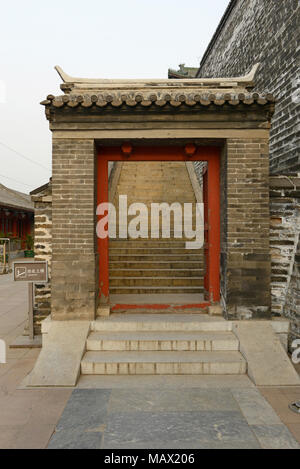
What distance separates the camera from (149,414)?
3588 millimetres

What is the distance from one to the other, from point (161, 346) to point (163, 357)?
0.82 ft

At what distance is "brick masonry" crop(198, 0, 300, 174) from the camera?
617 cm

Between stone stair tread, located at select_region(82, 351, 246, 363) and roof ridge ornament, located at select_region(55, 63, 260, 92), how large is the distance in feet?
15.2

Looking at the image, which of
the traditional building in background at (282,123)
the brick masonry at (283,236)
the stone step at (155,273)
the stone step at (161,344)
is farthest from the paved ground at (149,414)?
the stone step at (155,273)

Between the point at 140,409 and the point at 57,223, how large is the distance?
3123 millimetres

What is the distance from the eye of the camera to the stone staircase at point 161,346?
4617 millimetres

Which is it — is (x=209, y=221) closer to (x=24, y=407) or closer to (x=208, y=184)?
(x=208, y=184)

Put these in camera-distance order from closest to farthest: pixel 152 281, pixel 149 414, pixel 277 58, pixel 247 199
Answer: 1. pixel 149 414
2. pixel 247 199
3. pixel 277 58
4. pixel 152 281

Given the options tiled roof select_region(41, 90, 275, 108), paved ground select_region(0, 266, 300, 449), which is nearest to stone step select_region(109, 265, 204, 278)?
paved ground select_region(0, 266, 300, 449)

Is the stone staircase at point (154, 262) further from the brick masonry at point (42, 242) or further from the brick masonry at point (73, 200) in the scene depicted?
the brick masonry at point (73, 200)

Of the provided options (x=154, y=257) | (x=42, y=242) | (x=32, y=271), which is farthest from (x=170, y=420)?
(x=154, y=257)

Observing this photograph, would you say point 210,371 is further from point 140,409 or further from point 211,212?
point 211,212

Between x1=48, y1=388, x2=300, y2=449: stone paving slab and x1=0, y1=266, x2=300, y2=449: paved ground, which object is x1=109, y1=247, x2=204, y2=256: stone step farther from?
x1=48, y1=388, x2=300, y2=449: stone paving slab

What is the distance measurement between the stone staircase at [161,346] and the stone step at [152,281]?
1.86 metres
